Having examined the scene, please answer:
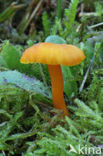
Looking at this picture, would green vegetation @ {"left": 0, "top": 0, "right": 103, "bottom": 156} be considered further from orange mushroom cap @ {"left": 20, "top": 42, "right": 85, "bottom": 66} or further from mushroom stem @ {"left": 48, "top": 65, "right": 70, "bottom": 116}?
orange mushroom cap @ {"left": 20, "top": 42, "right": 85, "bottom": 66}

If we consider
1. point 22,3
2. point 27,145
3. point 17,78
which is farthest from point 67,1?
point 27,145

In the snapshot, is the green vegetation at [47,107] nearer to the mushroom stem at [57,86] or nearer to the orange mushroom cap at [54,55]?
the mushroom stem at [57,86]

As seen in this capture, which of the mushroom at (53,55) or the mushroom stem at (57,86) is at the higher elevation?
the mushroom at (53,55)

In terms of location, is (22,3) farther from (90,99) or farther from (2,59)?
(90,99)

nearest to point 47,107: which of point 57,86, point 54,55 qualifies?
point 57,86

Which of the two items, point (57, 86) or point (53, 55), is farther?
point (57, 86)

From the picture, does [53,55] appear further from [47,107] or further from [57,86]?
[47,107]

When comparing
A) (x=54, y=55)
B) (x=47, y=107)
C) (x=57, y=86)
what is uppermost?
(x=54, y=55)

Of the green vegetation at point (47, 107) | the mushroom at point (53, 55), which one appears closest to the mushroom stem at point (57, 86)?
the green vegetation at point (47, 107)

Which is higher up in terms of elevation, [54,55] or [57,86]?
[54,55]

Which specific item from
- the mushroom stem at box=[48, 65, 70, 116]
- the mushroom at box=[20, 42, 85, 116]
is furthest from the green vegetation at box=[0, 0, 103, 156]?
the mushroom at box=[20, 42, 85, 116]
